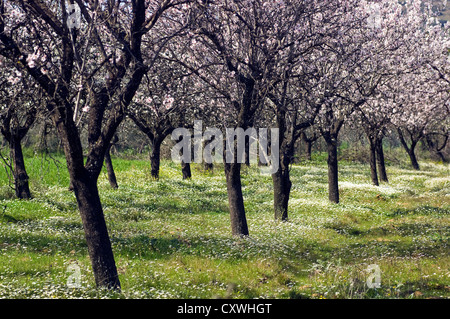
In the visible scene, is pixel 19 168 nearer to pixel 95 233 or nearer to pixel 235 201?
pixel 235 201

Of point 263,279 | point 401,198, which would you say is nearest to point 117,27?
point 263,279

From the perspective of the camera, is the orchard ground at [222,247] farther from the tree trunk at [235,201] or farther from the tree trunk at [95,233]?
the tree trunk at [235,201]

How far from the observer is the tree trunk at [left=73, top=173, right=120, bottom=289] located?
911 centimetres

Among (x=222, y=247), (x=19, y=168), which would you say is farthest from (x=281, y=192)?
(x=19, y=168)

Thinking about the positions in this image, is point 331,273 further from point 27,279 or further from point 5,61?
point 5,61

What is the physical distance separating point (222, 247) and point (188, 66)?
571 cm

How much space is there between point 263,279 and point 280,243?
3.76 metres

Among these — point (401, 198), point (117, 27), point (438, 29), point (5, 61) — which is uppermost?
point (438, 29)

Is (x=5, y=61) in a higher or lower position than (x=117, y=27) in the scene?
lower

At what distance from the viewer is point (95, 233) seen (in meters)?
9.22

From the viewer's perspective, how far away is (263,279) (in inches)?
414

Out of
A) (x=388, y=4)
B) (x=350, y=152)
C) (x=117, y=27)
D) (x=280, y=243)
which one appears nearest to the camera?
(x=117, y=27)

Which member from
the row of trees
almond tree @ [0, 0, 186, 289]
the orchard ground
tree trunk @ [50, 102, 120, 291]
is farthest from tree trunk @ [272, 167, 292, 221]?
tree trunk @ [50, 102, 120, 291]

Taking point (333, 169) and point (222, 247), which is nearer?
point (222, 247)
